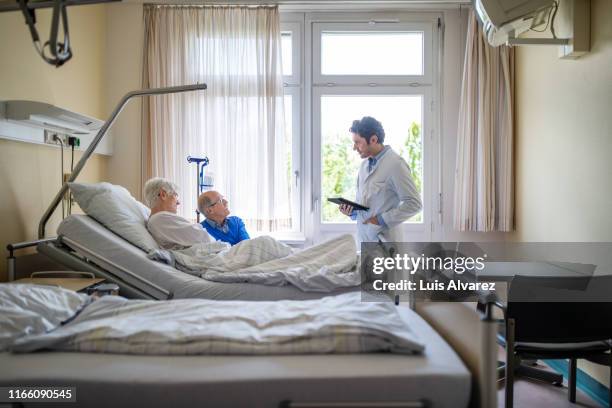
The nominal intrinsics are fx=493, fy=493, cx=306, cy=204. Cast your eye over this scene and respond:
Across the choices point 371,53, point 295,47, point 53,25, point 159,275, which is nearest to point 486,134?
point 371,53

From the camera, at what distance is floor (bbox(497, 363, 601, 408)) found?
2430mm

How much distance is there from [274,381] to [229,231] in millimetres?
2111

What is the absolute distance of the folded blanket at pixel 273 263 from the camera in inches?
93.2

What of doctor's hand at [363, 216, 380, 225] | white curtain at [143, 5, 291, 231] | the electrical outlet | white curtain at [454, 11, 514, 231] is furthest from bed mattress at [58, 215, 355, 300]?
white curtain at [454, 11, 514, 231]

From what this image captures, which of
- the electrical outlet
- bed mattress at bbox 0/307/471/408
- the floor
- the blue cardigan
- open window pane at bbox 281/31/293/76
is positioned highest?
open window pane at bbox 281/31/293/76

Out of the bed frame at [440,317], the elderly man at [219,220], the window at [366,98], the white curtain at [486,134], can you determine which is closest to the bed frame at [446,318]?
the bed frame at [440,317]

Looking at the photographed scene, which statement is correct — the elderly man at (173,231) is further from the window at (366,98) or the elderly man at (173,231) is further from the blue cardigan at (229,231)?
the window at (366,98)

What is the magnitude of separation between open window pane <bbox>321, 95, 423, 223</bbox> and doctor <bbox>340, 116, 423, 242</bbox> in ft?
2.62

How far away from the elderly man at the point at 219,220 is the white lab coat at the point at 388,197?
0.83 metres

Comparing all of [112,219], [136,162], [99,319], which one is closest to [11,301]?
[99,319]

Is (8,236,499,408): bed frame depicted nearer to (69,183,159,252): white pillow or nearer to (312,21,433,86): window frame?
(69,183,159,252): white pillow

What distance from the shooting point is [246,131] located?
3.90 m

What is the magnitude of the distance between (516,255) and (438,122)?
1206 mm

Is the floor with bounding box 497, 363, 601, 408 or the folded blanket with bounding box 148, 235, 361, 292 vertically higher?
the folded blanket with bounding box 148, 235, 361, 292
